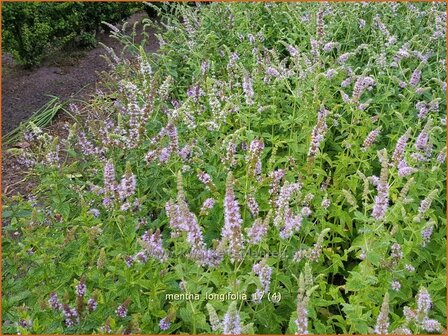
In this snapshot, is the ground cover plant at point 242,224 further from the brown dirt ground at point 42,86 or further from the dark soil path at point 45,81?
the dark soil path at point 45,81

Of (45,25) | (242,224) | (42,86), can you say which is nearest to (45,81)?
(42,86)

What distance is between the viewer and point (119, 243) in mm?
2572

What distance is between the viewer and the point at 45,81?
6.48 m

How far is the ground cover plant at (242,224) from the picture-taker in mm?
2184

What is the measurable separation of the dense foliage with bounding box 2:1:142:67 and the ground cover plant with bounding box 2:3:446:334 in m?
3.22

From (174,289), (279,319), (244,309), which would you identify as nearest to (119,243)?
(174,289)

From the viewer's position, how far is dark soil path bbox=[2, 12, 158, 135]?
19.2 ft

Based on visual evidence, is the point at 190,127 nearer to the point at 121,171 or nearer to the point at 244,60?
the point at 121,171

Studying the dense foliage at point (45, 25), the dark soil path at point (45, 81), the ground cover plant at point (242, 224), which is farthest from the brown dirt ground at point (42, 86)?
the ground cover plant at point (242, 224)

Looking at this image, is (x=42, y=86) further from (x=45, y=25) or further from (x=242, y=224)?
(x=242, y=224)

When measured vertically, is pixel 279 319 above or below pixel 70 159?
above

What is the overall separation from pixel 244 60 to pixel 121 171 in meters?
1.78

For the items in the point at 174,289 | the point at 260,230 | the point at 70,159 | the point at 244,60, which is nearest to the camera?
the point at 260,230

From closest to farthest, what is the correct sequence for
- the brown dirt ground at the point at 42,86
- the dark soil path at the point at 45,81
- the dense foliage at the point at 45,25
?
the brown dirt ground at the point at 42,86 < the dark soil path at the point at 45,81 < the dense foliage at the point at 45,25
